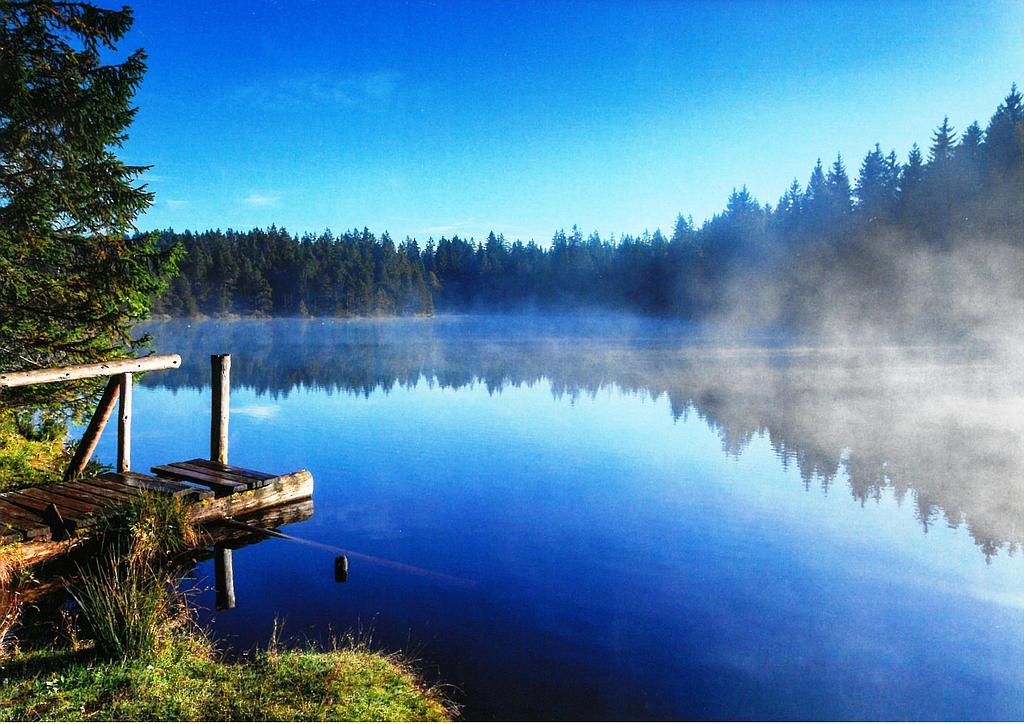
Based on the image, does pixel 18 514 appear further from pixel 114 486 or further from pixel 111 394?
pixel 111 394

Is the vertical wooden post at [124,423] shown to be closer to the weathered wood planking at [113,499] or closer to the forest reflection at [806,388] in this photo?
the weathered wood planking at [113,499]

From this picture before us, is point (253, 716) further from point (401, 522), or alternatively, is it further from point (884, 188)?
point (884, 188)

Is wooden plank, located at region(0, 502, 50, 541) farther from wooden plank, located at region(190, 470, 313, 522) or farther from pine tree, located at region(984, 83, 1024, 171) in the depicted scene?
pine tree, located at region(984, 83, 1024, 171)

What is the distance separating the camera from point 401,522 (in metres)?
11.6

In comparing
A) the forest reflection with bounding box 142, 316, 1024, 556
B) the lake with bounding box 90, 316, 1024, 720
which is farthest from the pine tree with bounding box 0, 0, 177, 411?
the forest reflection with bounding box 142, 316, 1024, 556

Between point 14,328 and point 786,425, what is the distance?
19.7 metres

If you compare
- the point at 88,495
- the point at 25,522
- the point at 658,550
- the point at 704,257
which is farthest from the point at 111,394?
the point at 704,257

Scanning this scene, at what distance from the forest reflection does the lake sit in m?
0.14

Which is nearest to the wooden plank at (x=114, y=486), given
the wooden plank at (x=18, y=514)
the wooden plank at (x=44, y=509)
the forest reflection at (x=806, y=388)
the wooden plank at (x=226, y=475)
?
the wooden plank at (x=44, y=509)

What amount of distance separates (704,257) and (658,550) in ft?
280

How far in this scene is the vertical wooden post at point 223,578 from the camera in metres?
8.09

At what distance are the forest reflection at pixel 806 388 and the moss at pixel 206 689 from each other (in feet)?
32.1

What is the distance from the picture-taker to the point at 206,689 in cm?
512

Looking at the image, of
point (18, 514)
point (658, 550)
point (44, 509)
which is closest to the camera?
point (18, 514)
